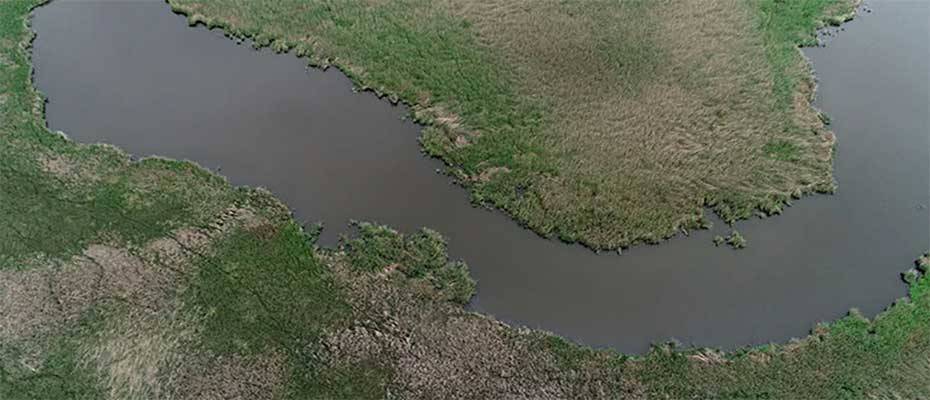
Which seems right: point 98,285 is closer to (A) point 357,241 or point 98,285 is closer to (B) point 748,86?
(A) point 357,241

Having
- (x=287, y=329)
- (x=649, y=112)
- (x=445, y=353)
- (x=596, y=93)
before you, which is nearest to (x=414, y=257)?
(x=445, y=353)

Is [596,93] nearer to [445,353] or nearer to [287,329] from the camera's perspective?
[445,353]

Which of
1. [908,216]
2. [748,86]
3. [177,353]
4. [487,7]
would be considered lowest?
[177,353]

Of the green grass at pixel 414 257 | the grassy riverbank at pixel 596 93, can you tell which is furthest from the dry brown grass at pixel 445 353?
the grassy riverbank at pixel 596 93

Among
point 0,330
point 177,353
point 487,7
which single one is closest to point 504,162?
point 487,7

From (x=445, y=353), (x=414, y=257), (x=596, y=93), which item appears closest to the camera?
(x=445, y=353)

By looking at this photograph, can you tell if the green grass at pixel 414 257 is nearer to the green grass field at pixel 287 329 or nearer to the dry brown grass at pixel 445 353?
the green grass field at pixel 287 329

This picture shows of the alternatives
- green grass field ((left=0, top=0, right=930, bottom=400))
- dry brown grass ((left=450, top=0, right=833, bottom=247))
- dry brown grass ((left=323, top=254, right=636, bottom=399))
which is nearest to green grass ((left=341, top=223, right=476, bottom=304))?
green grass field ((left=0, top=0, right=930, bottom=400))
